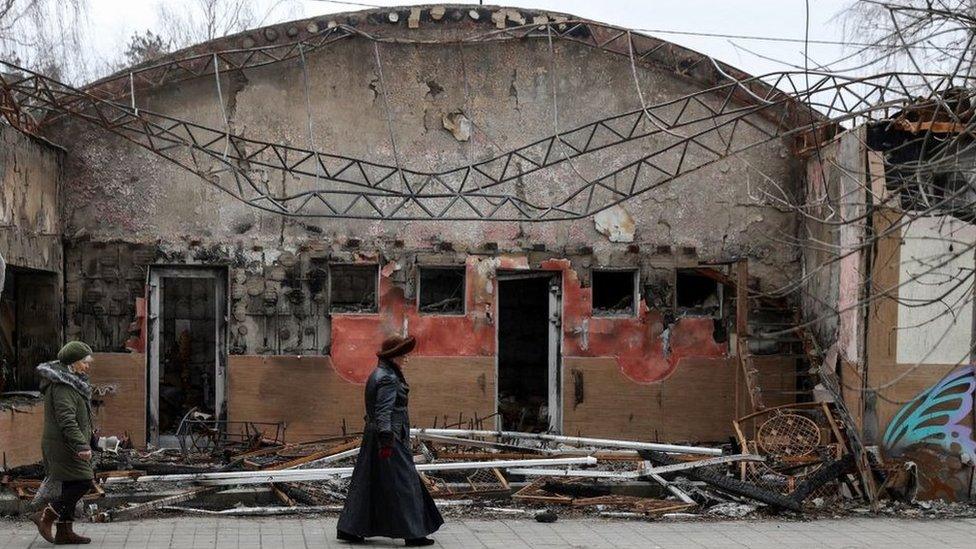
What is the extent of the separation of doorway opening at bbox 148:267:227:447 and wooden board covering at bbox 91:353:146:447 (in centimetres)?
37

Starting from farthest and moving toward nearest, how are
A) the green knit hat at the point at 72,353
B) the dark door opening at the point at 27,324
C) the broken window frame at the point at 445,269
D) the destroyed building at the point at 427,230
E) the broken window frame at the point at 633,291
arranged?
the broken window frame at the point at 633,291
the broken window frame at the point at 445,269
the destroyed building at the point at 427,230
the dark door opening at the point at 27,324
the green knit hat at the point at 72,353

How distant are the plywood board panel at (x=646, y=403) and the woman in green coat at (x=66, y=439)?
8.52m

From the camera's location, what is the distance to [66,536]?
1025 cm

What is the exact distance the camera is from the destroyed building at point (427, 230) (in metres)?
17.2

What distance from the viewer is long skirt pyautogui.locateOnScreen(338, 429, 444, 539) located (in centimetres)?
1028

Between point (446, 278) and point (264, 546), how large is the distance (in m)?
7.86

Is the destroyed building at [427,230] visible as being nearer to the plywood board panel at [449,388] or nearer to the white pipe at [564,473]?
the plywood board panel at [449,388]

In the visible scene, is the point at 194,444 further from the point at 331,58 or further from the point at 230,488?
the point at 331,58

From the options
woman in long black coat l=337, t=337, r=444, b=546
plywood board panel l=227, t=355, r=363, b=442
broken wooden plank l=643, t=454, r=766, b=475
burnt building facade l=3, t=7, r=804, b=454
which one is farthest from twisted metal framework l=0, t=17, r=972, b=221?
woman in long black coat l=337, t=337, r=444, b=546

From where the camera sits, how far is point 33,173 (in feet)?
51.8

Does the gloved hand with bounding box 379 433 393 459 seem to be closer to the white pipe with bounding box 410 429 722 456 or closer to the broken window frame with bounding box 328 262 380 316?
the white pipe with bounding box 410 429 722 456

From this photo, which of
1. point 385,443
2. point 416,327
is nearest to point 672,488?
point 385,443

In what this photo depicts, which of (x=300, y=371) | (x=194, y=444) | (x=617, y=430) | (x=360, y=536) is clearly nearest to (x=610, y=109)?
(x=617, y=430)


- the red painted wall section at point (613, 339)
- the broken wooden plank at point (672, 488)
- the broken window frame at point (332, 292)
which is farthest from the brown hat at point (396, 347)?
the red painted wall section at point (613, 339)
